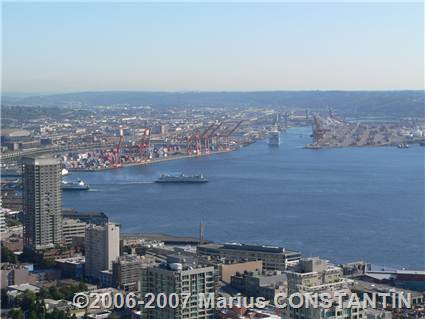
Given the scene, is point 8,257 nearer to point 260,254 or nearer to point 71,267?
point 71,267

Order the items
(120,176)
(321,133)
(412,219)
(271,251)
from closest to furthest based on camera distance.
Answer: (271,251), (412,219), (120,176), (321,133)

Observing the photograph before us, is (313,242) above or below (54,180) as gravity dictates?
below

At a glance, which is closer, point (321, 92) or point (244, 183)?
point (244, 183)

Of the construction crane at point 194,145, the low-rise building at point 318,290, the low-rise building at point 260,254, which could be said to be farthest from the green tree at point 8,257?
the construction crane at point 194,145

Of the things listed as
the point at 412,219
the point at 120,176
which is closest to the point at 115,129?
the point at 120,176

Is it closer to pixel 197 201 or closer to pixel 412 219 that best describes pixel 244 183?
pixel 197 201

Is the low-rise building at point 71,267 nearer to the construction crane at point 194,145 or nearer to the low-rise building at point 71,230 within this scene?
the low-rise building at point 71,230

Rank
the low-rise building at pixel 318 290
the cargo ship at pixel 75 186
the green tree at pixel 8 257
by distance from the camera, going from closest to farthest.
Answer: the low-rise building at pixel 318 290, the green tree at pixel 8 257, the cargo ship at pixel 75 186
